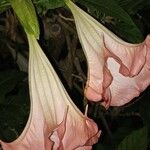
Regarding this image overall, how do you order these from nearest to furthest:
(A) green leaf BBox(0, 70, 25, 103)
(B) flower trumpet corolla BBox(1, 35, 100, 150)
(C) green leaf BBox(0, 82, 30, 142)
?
(B) flower trumpet corolla BBox(1, 35, 100, 150)
(C) green leaf BBox(0, 82, 30, 142)
(A) green leaf BBox(0, 70, 25, 103)

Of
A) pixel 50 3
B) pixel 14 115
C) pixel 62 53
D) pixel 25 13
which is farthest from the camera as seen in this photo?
pixel 62 53

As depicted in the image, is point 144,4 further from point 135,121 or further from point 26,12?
point 135,121

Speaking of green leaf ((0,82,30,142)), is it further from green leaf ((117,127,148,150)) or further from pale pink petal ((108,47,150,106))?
pale pink petal ((108,47,150,106))

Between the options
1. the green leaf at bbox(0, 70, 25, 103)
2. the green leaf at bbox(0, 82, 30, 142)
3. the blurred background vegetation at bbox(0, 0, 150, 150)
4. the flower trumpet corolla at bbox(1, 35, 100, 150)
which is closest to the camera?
the flower trumpet corolla at bbox(1, 35, 100, 150)

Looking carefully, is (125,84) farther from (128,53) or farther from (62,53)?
(62,53)

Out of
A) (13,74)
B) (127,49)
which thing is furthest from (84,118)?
(13,74)

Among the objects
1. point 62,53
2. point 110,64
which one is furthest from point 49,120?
point 62,53

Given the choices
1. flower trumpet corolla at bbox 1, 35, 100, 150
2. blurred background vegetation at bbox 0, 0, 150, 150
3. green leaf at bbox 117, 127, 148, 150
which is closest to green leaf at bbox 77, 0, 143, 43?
blurred background vegetation at bbox 0, 0, 150, 150
